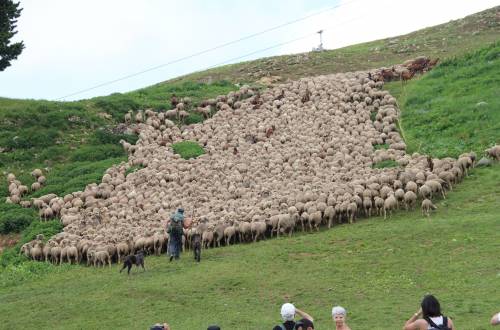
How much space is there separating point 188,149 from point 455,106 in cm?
1297

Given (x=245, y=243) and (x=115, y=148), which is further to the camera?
(x=115, y=148)

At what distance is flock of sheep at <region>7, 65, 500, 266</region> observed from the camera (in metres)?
25.5

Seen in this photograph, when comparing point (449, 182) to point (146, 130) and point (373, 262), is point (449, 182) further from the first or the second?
point (146, 130)

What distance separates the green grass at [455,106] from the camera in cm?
3027

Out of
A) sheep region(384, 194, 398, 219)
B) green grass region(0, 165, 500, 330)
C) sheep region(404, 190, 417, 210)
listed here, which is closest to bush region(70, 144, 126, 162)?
green grass region(0, 165, 500, 330)

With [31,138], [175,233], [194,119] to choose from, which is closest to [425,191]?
[175,233]

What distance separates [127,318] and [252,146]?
1613 cm

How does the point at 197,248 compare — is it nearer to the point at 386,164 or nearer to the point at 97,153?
the point at 386,164

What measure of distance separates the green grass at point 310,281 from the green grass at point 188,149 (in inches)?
362

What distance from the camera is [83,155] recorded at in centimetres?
3716

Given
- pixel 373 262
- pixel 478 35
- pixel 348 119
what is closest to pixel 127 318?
pixel 373 262

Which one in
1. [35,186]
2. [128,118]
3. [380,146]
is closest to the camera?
[380,146]

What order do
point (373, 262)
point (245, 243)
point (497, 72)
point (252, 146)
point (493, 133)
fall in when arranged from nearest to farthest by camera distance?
point (373, 262), point (245, 243), point (493, 133), point (252, 146), point (497, 72)

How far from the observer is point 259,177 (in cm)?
2959
